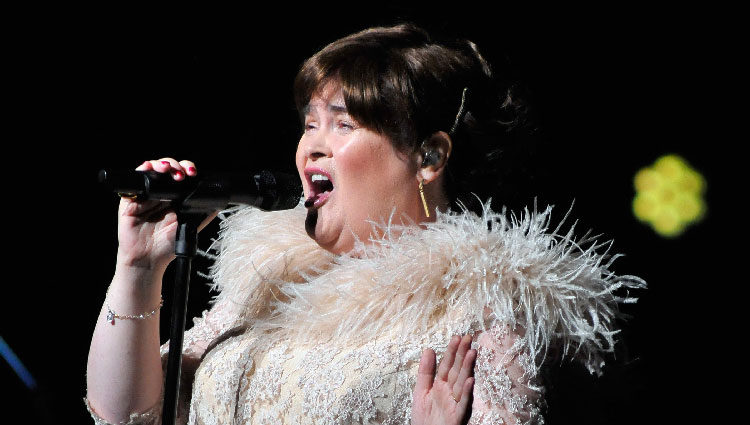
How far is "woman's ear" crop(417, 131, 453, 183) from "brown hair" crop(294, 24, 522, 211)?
0.02 metres


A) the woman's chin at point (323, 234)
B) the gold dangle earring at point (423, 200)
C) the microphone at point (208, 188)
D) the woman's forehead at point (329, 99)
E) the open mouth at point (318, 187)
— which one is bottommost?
the woman's chin at point (323, 234)

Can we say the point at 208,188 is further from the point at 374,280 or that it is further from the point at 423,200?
the point at 423,200

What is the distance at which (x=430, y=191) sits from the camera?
1967 millimetres

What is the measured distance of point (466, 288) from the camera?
5.57 ft

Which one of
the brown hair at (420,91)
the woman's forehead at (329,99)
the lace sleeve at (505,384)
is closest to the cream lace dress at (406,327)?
the lace sleeve at (505,384)

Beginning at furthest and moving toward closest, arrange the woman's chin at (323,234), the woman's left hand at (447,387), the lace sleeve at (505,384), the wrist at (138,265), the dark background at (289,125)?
the dark background at (289,125), the woman's chin at (323,234), the wrist at (138,265), the lace sleeve at (505,384), the woman's left hand at (447,387)

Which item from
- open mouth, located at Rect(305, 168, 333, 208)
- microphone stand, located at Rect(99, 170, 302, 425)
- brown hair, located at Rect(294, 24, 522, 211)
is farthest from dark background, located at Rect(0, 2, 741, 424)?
microphone stand, located at Rect(99, 170, 302, 425)

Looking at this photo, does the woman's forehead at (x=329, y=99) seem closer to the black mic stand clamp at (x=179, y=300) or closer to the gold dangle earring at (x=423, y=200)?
the gold dangle earring at (x=423, y=200)

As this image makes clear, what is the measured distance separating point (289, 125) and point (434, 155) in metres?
0.77

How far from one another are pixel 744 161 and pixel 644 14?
19.0 inches

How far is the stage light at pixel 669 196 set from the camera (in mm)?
2244

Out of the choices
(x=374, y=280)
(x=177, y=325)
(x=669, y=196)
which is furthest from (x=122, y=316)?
(x=669, y=196)

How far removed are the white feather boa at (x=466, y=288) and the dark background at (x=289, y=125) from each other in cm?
35

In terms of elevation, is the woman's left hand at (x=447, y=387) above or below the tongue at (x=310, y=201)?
below
